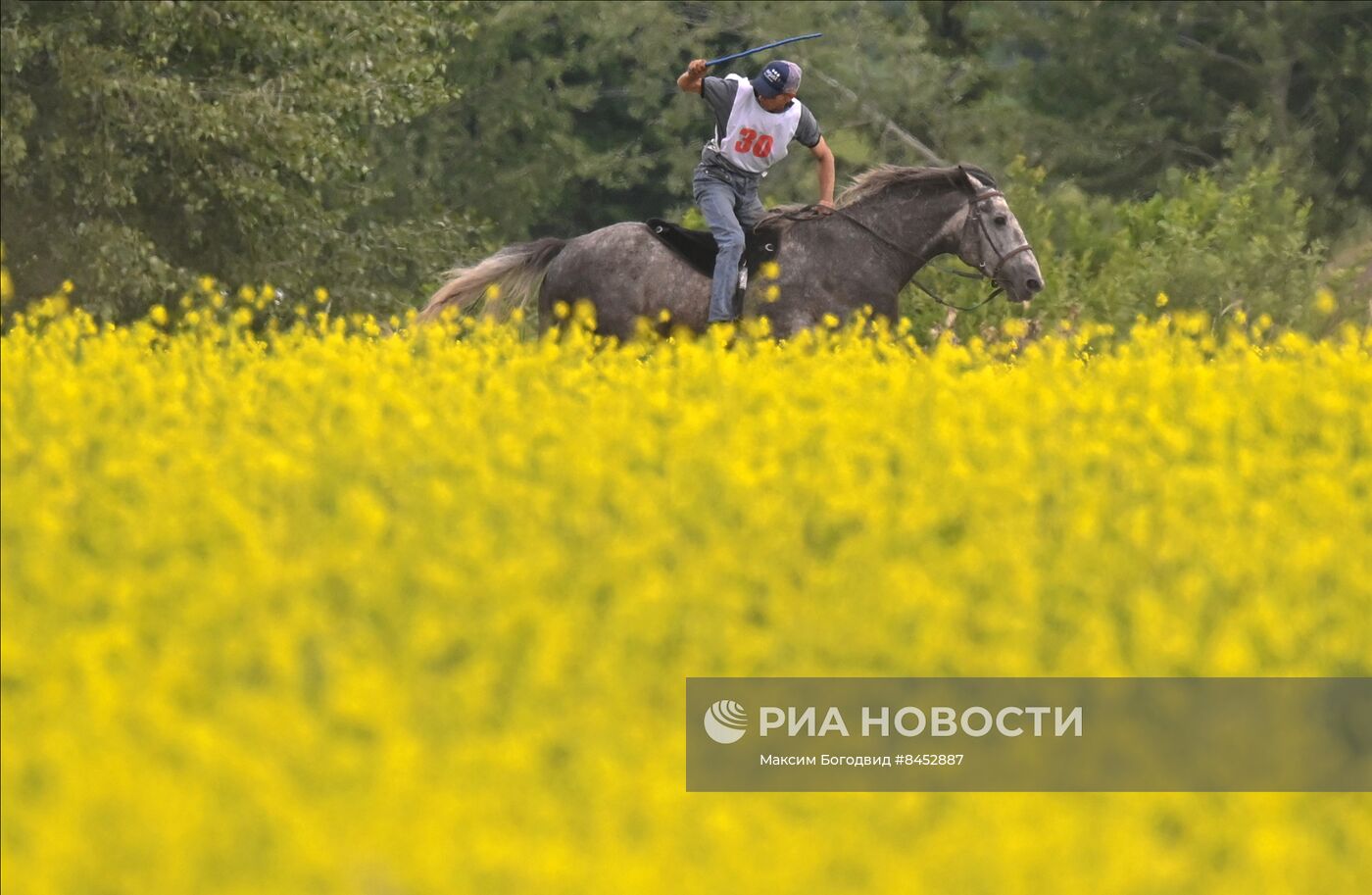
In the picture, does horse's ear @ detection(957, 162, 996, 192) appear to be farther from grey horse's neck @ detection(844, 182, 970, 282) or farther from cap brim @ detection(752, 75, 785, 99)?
cap brim @ detection(752, 75, 785, 99)

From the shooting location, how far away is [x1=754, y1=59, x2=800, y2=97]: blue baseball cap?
13.3 metres

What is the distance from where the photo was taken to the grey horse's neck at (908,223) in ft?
45.9

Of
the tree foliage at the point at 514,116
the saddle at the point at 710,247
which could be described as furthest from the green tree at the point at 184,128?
the saddle at the point at 710,247

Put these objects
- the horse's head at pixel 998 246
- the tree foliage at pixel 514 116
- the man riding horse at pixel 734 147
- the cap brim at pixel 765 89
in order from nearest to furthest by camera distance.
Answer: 1. the cap brim at pixel 765 89
2. the man riding horse at pixel 734 147
3. the horse's head at pixel 998 246
4. the tree foliage at pixel 514 116

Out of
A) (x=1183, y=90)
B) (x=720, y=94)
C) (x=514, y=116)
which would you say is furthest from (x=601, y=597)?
(x=514, y=116)

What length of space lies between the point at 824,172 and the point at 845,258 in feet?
1.61

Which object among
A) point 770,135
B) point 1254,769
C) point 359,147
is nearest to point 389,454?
point 1254,769

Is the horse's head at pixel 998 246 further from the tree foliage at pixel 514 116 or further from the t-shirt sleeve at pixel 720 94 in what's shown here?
the tree foliage at pixel 514 116

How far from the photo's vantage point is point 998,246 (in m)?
13.9

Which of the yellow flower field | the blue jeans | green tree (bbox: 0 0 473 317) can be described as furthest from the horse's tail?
green tree (bbox: 0 0 473 317)

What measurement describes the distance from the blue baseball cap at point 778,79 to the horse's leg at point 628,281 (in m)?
1.11

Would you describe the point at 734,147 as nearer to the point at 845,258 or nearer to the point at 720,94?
the point at 720,94

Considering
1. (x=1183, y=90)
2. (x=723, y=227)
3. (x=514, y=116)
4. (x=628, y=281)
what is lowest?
(x=628, y=281)

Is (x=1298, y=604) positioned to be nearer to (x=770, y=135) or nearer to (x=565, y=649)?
(x=565, y=649)
